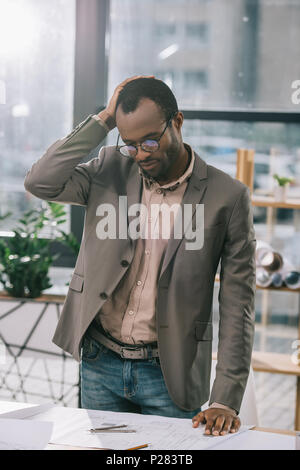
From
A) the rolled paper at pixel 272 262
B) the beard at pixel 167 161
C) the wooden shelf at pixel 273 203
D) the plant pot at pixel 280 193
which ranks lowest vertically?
the rolled paper at pixel 272 262

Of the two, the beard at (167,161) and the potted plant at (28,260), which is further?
the potted plant at (28,260)

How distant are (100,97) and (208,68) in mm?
615

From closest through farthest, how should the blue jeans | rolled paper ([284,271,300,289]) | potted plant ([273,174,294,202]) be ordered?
the blue jeans → rolled paper ([284,271,300,289]) → potted plant ([273,174,294,202])

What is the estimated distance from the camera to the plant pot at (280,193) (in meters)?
2.62

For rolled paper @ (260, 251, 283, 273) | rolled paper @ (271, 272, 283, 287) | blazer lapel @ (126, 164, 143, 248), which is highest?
blazer lapel @ (126, 164, 143, 248)

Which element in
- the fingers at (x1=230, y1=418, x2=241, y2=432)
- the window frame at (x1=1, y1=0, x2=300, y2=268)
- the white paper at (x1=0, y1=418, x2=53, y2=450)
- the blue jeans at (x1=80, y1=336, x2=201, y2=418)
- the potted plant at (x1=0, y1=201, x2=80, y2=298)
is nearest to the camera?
the white paper at (x1=0, y1=418, x2=53, y2=450)

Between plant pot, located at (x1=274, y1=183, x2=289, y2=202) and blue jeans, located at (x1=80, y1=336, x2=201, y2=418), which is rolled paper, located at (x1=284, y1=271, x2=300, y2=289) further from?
blue jeans, located at (x1=80, y1=336, x2=201, y2=418)

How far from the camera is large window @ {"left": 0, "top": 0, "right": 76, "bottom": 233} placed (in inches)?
118

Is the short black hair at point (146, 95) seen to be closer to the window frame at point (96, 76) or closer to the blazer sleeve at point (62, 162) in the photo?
the blazer sleeve at point (62, 162)

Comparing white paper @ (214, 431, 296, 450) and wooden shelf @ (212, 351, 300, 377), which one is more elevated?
white paper @ (214, 431, 296, 450)

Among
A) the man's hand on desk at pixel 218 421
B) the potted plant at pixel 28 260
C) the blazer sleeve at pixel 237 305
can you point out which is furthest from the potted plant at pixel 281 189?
the man's hand on desk at pixel 218 421

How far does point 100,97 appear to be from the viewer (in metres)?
3.04

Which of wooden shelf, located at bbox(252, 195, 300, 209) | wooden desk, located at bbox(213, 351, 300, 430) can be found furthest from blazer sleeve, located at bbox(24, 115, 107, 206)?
wooden desk, located at bbox(213, 351, 300, 430)

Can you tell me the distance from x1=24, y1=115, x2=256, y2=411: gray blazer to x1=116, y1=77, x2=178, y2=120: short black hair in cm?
16
